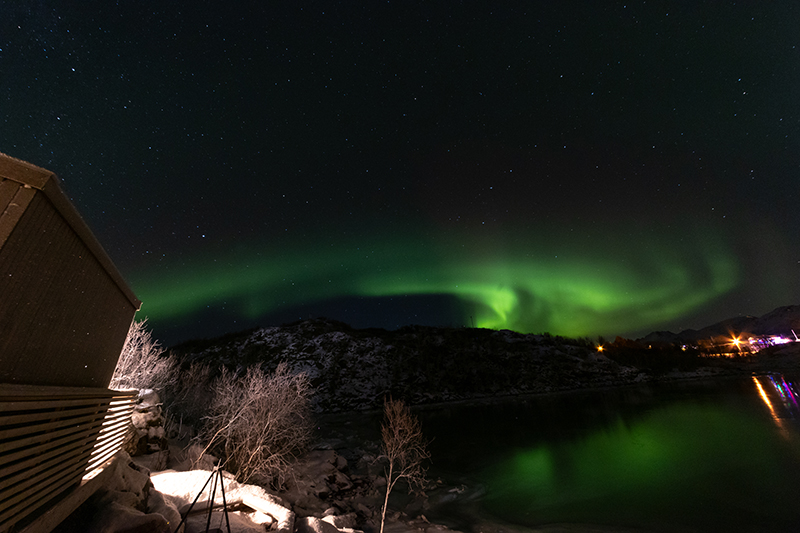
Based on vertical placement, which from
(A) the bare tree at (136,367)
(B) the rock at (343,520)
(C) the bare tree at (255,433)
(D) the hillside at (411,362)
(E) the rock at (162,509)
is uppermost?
(D) the hillside at (411,362)

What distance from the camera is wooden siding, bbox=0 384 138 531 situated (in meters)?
4.10

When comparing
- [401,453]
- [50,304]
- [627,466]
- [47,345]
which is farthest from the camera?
[627,466]

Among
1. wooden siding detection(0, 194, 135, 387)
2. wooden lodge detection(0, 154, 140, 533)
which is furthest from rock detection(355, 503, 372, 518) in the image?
wooden siding detection(0, 194, 135, 387)

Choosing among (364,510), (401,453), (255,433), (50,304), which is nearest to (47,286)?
(50,304)

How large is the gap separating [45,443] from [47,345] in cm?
141

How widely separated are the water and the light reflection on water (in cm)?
10

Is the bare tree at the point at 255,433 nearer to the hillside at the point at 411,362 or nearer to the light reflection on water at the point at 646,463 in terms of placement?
the light reflection on water at the point at 646,463

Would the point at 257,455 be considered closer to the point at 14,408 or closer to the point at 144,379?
the point at 144,379

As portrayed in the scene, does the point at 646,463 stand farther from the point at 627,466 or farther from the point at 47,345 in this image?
the point at 47,345

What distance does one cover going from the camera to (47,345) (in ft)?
17.2

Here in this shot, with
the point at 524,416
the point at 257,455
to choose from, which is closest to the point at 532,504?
the point at 257,455

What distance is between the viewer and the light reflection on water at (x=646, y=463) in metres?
22.5

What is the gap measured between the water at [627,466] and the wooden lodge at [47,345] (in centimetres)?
2172

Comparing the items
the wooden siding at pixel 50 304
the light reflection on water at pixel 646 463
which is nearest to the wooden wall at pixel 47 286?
the wooden siding at pixel 50 304
